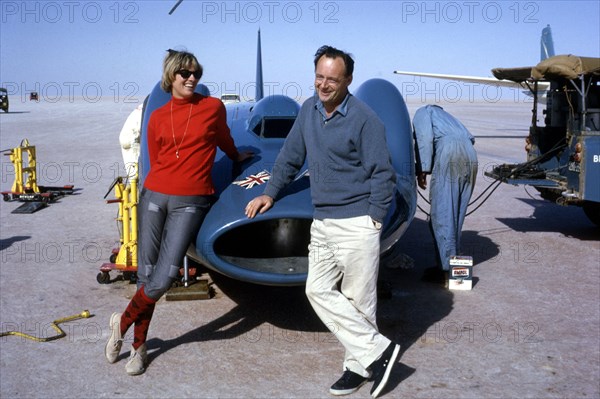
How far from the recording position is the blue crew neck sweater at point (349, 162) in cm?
374

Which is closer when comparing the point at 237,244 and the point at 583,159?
the point at 237,244

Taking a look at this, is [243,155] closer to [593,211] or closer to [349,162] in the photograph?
[349,162]

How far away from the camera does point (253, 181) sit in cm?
488

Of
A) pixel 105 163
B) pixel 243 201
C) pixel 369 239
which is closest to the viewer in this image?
pixel 369 239

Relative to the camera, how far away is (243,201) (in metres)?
4.54

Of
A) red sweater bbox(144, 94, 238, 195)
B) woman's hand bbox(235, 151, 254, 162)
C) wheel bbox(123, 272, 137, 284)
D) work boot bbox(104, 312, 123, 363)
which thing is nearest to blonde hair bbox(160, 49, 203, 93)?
red sweater bbox(144, 94, 238, 195)

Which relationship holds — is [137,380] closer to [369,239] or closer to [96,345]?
[96,345]

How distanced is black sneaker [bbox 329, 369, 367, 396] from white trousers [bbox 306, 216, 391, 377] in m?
0.05

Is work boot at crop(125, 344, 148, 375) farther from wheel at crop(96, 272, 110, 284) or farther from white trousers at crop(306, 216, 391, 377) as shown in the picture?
wheel at crop(96, 272, 110, 284)

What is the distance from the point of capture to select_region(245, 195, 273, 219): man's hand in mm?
4250

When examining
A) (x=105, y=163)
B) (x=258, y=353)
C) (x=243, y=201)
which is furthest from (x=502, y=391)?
(x=105, y=163)

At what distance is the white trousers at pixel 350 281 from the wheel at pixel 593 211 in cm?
627

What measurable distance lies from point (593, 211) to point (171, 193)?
698cm

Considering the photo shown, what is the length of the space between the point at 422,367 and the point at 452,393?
0.43m
